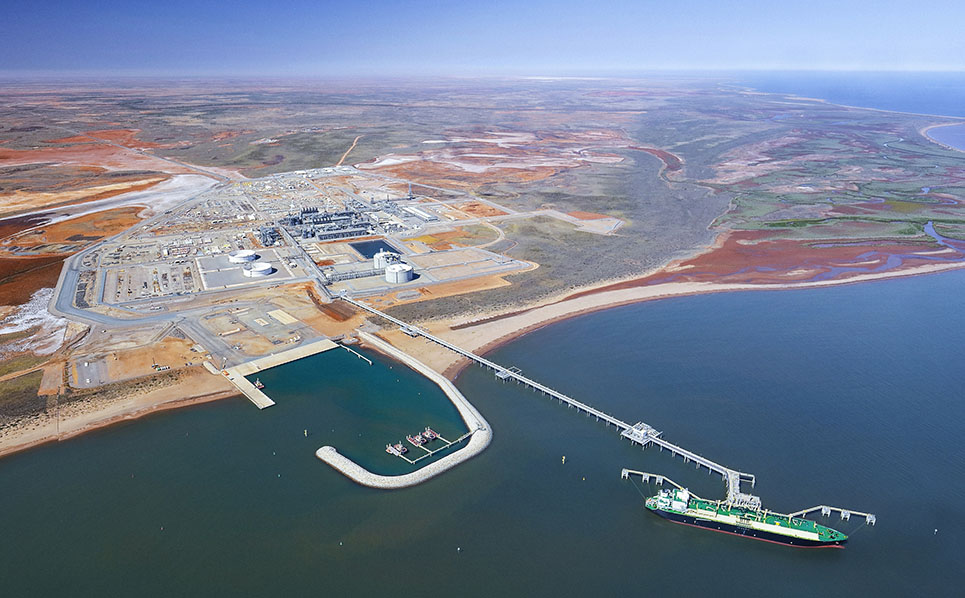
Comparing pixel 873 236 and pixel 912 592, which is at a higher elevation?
pixel 873 236

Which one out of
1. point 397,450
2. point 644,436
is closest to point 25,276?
point 397,450

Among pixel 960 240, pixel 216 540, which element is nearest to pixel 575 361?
pixel 216 540

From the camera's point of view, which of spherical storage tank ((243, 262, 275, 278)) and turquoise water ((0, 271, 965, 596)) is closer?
turquoise water ((0, 271, 965, 596))

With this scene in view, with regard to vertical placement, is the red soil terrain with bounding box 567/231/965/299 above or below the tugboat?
above

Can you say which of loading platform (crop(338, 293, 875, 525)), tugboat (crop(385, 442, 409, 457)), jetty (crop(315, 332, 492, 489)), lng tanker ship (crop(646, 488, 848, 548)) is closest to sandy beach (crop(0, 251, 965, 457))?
loading platform (crop(338, 293, 875, 525))

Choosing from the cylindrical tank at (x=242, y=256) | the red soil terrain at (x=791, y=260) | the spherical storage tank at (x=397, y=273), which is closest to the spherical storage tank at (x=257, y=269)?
the cylindrical tank at (x=242, y=256)

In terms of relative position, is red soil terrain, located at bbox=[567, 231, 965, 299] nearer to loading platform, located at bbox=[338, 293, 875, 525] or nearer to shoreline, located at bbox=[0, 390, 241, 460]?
loading platform, located at bbox=[338, 293, 875, 525]

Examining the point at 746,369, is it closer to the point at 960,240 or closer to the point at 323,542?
the point at 323,542
